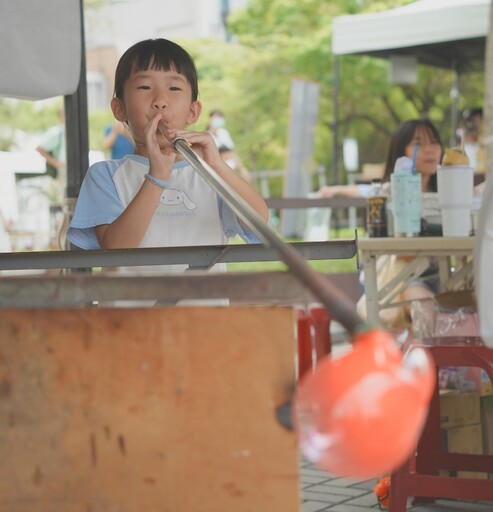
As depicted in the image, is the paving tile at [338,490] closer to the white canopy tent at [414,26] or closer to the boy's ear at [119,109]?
the boy's ear at [119,109]

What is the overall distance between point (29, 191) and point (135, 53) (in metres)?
14.9

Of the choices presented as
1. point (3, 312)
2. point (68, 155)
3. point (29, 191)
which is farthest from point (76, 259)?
point (29, 191)

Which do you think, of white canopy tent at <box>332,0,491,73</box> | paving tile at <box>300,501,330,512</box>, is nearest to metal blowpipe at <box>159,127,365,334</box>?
paving tile at <box>300,501,330,512</box>

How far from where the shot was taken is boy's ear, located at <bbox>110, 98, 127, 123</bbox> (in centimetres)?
295

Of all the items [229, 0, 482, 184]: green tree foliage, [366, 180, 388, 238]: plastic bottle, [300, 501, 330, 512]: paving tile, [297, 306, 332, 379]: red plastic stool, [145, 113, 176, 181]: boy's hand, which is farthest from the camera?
[229, 0, 482, 184]: green tree foliage

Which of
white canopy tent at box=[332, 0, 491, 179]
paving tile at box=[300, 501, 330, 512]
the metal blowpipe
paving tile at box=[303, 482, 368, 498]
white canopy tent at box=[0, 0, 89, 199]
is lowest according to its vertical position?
paving tile at box=[300, 501, 330, 512]

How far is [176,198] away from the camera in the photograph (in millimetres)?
2877

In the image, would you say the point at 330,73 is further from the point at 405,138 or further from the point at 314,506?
the point at 314,506

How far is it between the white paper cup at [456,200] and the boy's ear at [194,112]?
1758mm

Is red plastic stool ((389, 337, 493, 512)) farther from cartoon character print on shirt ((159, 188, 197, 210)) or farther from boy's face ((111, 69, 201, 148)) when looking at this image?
boy's face ((111, 69, 201, 148))

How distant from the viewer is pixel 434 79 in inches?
1014

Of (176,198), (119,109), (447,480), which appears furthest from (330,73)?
(176,198)

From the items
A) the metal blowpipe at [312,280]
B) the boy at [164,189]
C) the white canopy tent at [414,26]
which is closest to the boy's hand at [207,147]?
the boy at [164,189]

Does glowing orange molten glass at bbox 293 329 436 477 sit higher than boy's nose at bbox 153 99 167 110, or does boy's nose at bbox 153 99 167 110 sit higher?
boy's nose at bbox 153 99 167 110
